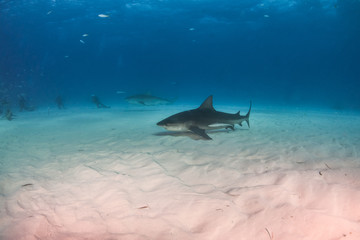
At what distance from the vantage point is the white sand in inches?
85.9

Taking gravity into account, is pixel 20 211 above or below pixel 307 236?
below

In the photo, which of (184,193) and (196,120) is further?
(196,120)

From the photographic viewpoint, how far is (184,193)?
9.74 feet

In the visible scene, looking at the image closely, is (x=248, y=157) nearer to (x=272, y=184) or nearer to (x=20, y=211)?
(x=272, y=184)

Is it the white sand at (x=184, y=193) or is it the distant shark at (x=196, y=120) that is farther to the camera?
the distant shark at (x=196, y=120)

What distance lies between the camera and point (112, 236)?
2162 millimetres

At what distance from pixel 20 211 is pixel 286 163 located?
482 centimetres

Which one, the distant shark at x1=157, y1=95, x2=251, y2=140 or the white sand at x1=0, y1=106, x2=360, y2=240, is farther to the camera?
the distant shark at x1=157, y1=95, x2=251, y2=140

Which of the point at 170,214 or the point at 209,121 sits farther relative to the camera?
the point at 209,121

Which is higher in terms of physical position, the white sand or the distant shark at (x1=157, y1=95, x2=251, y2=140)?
the distant shark at (x1=157, y1=95, x2=251, y2=140)

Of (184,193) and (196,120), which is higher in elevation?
(196,120)

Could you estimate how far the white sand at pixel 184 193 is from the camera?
2.18 m

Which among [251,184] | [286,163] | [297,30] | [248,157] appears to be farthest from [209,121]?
[297,30]

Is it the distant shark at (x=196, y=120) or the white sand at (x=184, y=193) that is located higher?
the distant shark at (x=196, y=120)
